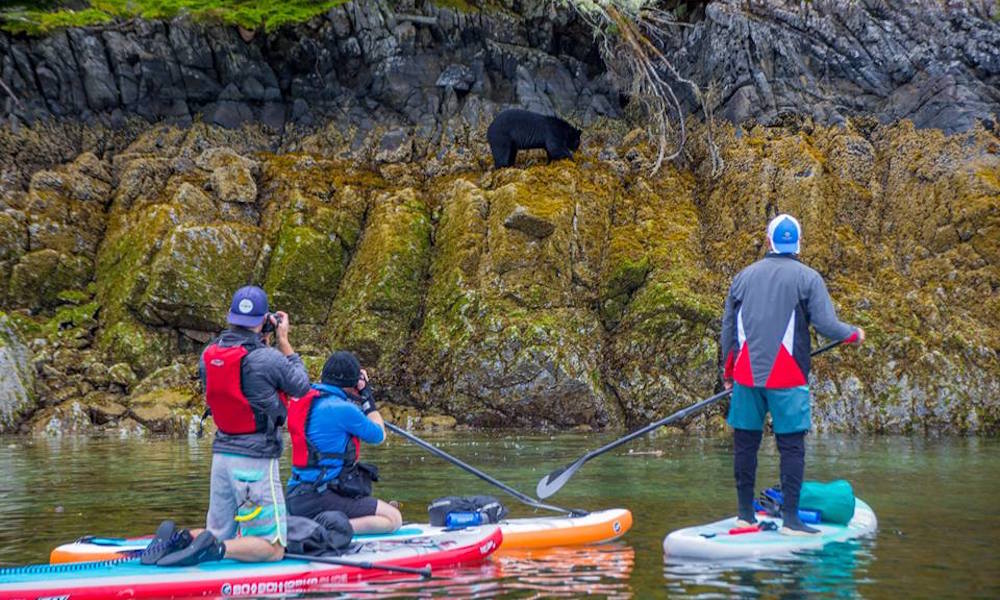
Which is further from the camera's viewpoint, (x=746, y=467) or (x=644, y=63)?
(x=644, y=63)

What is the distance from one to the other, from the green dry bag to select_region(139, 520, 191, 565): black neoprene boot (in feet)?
14.3

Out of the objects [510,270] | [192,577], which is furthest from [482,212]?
[192,577]

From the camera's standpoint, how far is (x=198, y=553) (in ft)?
18.8

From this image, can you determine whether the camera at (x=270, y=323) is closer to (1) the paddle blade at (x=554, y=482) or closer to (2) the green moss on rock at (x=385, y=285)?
(1) the paddle blade at (x=554, y=482)

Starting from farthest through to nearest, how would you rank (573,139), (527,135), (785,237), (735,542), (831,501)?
(573,139) < (527,135) < (831,501) < (785,237) < (735,542)

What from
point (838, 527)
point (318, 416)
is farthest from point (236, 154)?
point (838, 527)

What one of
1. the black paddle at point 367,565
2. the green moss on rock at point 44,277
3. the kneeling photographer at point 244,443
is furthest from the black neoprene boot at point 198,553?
the green moss on rock at point 44,277

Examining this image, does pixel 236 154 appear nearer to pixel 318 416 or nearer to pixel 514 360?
pixel 514 360

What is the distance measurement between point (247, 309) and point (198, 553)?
1512 millimetres

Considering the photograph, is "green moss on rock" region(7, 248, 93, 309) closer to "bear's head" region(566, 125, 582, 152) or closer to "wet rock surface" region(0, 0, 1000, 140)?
"wet rock surface" region(0, 0, 1000, 140)

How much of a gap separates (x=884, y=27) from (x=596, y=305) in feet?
35.5

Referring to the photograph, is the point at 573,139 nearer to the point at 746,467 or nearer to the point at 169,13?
the point at 169,13

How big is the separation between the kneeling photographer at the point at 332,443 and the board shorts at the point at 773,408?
8.41 feet

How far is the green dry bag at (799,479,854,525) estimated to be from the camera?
6812 millimetres
